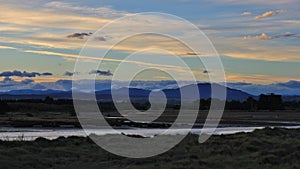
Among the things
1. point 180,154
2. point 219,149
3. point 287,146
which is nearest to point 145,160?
point 180,154

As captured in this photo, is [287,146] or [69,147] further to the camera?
[69,147]

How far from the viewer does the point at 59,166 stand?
22406mm

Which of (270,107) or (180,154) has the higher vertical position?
(180,154)

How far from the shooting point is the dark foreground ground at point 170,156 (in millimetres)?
22156

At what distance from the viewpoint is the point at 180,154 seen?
26047 millimetres

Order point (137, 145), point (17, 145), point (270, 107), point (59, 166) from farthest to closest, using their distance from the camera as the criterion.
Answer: point (270, 107) < point (137, 145) < point (17, 145) < point (59, 166)

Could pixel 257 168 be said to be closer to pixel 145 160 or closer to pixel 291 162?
pixel 291 162

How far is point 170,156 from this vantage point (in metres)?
25.4

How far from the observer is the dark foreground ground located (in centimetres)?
2216

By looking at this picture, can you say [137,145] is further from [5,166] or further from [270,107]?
[270,107]

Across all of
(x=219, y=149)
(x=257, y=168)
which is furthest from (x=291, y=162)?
(x=219, y=149)

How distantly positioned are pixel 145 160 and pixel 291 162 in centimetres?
629

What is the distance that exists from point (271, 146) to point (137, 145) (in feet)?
24.5

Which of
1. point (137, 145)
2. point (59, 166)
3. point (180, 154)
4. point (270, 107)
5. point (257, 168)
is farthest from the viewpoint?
point (270, 107)
